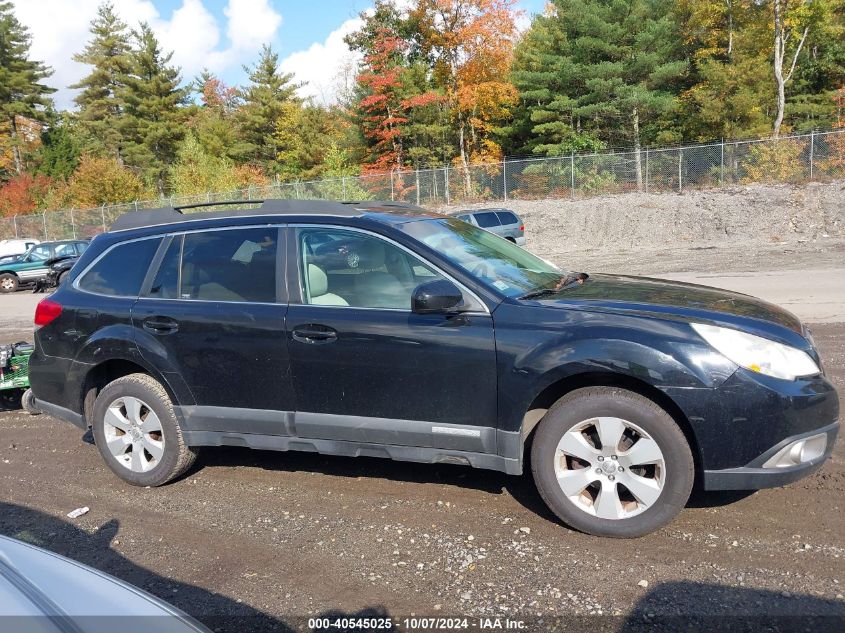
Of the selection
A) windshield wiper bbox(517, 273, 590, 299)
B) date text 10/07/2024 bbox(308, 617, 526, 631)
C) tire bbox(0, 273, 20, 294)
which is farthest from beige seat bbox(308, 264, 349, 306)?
tire bbox(0, 273, 20, 294)

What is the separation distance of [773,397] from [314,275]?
2.74m

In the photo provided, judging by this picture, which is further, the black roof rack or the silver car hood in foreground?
the black roof rack

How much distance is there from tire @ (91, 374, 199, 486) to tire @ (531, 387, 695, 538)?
251 centimetres

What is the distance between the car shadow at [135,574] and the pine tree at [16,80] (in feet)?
200

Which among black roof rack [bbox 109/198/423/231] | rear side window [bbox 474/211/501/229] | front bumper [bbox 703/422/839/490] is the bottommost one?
front bumper [bbox 703/422/839/490]

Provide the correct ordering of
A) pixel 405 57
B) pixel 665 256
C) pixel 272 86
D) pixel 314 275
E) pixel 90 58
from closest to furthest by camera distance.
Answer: pixel 314 275 < pixel 665 256 < pixel 405 57 < pixel 272 86 < pixel 90 58

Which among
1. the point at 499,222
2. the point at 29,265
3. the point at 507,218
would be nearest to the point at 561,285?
the point at 499,222

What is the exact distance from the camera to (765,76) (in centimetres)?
3488

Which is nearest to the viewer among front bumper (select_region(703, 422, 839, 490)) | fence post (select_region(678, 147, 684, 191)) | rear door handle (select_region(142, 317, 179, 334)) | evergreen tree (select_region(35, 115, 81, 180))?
front bumper (select_region(703, 422, 839, 490))

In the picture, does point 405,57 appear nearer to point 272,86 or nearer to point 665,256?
point 272,86

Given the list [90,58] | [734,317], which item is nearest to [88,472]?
[734,317]

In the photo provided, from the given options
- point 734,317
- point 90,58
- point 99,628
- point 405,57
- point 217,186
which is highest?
point 90,58

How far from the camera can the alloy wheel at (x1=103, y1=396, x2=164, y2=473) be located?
487cm

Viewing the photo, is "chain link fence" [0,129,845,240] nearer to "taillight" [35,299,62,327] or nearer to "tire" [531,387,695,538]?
"taillight" [35,299,62,327]
